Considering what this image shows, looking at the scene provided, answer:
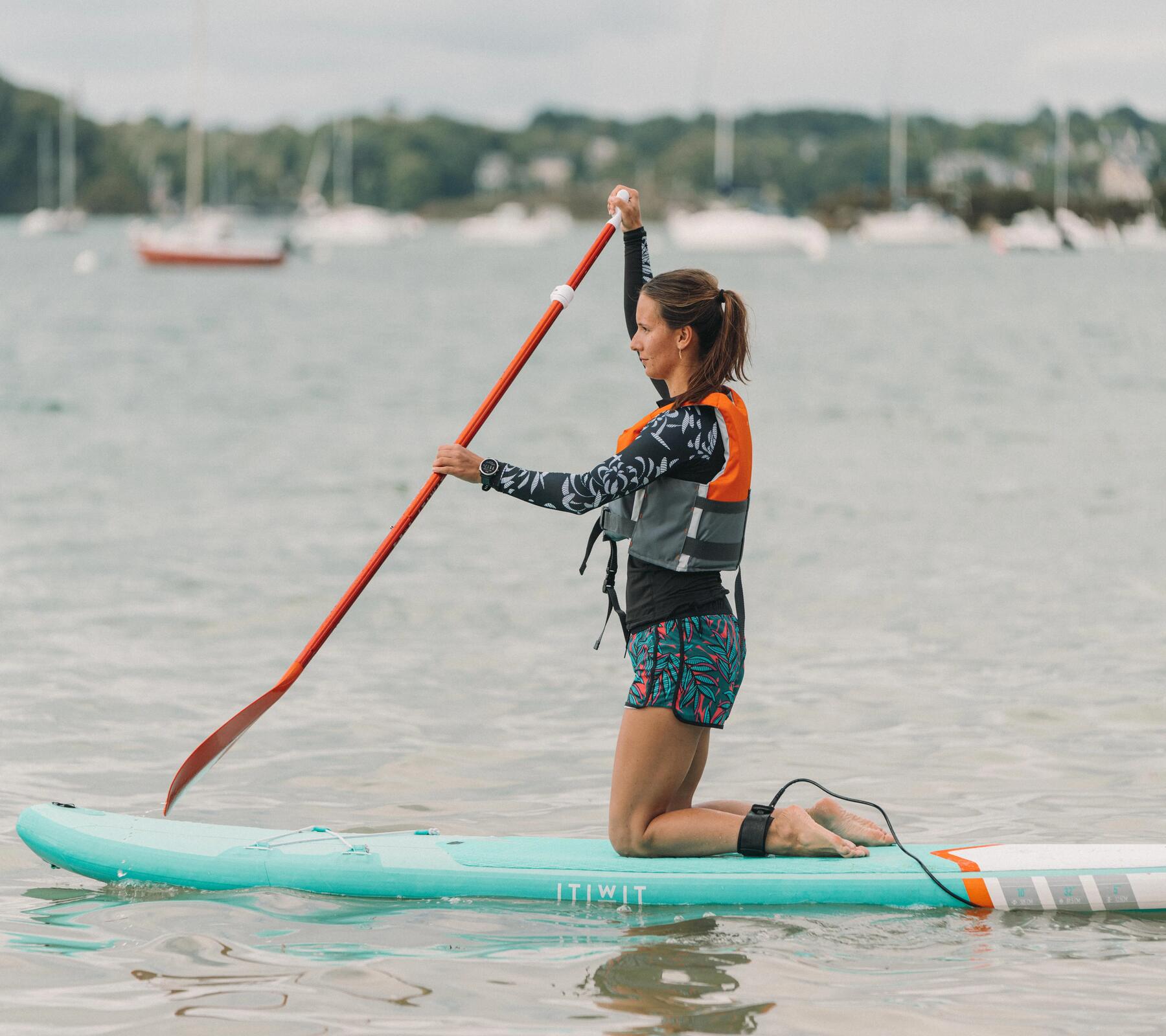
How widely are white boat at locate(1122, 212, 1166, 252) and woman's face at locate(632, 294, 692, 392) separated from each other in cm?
9974

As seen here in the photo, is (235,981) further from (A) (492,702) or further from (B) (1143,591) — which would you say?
(B) (1143,591)

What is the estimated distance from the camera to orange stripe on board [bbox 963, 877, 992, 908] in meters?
4.68

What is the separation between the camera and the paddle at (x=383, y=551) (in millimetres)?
4766

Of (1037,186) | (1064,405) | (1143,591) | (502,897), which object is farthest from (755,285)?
(1037,186)

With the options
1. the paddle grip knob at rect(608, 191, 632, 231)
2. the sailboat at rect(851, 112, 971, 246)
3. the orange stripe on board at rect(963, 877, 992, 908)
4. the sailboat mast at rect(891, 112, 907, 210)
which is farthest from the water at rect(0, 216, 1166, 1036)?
the sailboat at rect(851, 112, 971, 246)

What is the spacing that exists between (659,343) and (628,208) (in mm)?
707

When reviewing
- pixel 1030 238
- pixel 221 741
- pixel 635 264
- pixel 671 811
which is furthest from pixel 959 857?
pixel 1030 238

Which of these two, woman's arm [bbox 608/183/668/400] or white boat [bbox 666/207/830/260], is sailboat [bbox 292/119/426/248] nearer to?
white boat [bbox 666/207/830/260]

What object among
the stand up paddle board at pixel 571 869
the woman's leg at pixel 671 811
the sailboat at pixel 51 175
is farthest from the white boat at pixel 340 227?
the woman's leg at pixel 671 811

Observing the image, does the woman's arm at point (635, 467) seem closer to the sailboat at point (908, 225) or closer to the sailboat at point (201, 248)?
the sailboat at point (201, 248)

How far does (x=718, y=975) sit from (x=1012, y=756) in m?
2.58

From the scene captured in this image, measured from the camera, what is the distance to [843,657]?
8086 millimetres

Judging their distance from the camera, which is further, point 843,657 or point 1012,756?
point 843,657

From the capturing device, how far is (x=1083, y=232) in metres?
93.4
